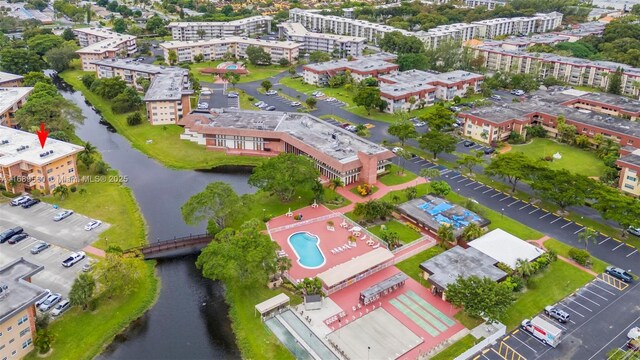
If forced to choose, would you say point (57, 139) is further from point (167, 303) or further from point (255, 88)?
point (255, 88)

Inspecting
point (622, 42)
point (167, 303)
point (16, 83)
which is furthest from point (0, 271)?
point (622, 42)

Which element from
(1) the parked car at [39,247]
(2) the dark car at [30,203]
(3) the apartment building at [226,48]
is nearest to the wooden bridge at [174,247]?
(1) the parked car at [39,247]

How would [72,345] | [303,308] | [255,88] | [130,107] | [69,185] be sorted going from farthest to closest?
[255,88], [130,107], [69,185], [303,308], [72,345]

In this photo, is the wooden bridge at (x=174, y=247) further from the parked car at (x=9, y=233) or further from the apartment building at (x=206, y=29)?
the apartment building at (x=206, y=29)

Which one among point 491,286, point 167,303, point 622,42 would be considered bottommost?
point 167,303

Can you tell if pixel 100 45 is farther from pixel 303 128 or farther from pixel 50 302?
pixel 50 302

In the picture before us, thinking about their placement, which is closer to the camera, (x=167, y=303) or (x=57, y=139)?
(x=167, y=303)
